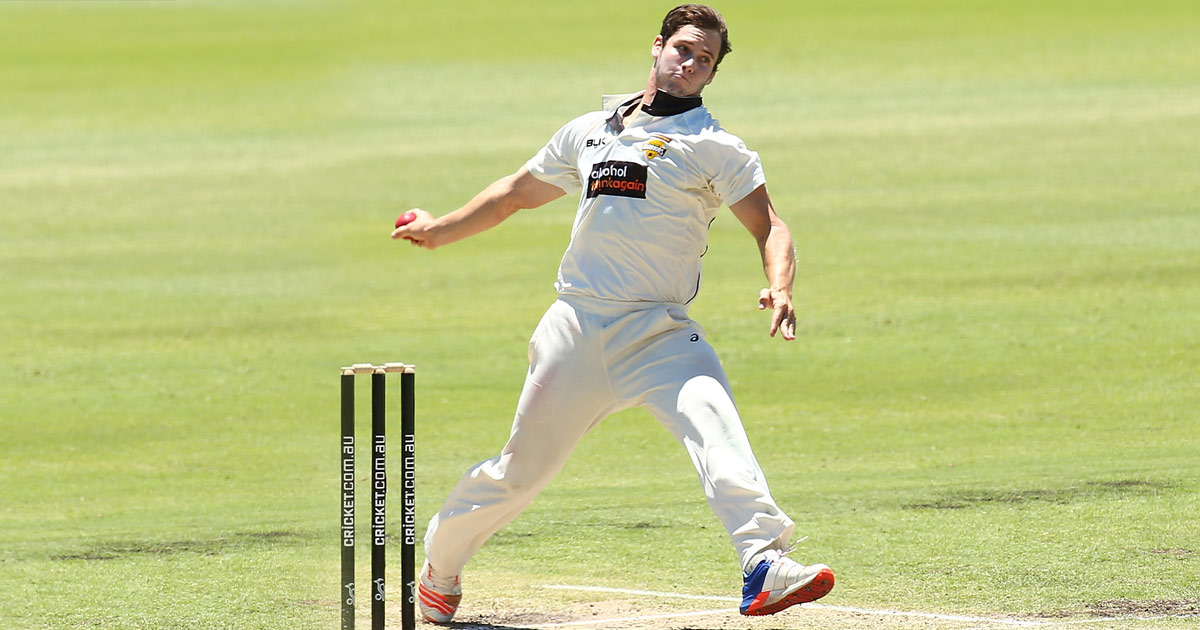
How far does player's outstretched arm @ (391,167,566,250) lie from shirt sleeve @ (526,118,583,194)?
8cm

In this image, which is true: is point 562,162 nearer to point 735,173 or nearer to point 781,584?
point 735,173

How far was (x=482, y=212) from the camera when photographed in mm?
7414

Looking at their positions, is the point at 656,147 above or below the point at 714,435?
above

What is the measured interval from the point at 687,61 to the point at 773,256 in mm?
899

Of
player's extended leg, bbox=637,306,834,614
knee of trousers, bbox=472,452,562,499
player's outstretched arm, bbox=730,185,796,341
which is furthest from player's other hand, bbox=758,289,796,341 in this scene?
knee of trousers, bbox=472,452,562,499

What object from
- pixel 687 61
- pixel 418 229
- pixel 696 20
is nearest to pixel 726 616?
pixel 418 229

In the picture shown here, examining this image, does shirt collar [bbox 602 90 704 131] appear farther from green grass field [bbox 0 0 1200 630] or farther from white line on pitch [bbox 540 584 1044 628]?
Answer: white line on pitch [bbox 540 584 1044 628]

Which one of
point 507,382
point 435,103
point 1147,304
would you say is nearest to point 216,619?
point 507,382

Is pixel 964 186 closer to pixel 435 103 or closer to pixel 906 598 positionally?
pixel 435 103

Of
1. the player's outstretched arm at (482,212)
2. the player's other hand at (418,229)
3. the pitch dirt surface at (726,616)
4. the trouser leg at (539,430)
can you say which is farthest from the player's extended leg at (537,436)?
the player's other hand at (418,229)

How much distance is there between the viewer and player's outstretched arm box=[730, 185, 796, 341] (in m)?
6.38

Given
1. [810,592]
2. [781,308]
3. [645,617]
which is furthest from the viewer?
[645,617]

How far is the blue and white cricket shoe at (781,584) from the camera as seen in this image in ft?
19.7

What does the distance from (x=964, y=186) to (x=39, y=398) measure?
36.6 ft
